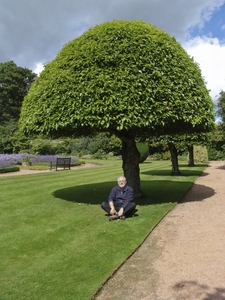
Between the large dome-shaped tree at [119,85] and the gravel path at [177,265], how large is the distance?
274 centimetres

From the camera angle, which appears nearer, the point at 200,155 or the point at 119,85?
the point at 119,85

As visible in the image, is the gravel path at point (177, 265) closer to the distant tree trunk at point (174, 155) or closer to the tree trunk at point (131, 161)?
the tree trunk at point (131, 161)

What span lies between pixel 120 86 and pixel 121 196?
2.84m

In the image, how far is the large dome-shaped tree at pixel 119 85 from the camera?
742 centimetres

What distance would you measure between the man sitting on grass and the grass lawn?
23 cm

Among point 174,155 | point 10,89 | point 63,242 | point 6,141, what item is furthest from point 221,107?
point 10,89

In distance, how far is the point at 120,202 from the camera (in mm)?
7531

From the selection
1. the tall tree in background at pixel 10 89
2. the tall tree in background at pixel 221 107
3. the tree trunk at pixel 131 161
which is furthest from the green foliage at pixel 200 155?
the tall tree in background at pixel 10 89

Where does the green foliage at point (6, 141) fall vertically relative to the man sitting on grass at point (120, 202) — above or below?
above

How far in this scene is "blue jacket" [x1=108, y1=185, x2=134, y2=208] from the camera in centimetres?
742

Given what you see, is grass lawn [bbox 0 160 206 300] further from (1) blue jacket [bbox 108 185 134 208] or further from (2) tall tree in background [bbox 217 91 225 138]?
(2) tall tree in background [bbox 217 91 225 138]

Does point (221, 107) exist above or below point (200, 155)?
above

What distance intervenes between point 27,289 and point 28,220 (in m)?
3.55

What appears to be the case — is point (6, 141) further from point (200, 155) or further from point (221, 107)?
point (221, 107)
